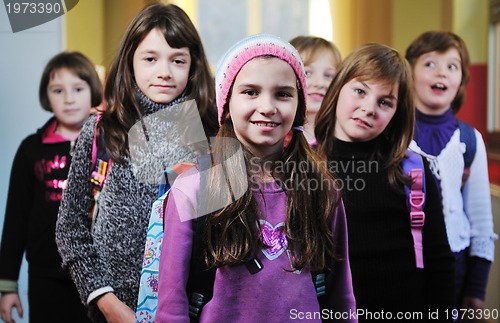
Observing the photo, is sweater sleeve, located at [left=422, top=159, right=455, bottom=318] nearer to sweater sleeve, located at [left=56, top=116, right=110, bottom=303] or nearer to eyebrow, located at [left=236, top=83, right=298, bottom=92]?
eyebrow, located at [left=236, top=83, right=298, bottom=92]

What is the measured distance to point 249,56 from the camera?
1.01 meters

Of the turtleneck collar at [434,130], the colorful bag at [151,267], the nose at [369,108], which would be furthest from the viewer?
the turtleneck collar at [434,130]

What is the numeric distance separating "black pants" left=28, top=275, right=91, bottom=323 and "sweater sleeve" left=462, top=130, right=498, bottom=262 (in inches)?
32.2

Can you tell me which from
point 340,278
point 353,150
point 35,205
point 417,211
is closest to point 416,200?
point 417,211

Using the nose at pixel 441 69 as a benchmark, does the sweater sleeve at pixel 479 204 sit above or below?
below

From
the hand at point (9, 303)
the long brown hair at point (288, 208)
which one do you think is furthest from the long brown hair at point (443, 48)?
the hand at point (9, 303)

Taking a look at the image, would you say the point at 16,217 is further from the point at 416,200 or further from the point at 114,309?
the point at 416,200

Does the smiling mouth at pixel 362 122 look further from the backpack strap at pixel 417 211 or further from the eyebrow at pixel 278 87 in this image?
the eyebrow at pixel 278 87

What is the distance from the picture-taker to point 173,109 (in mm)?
1226

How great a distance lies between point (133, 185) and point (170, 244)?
0.67 ft

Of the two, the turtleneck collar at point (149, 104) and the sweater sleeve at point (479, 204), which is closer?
the turtleneck collar at point (149, 104)

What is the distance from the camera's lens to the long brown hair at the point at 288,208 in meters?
1.03

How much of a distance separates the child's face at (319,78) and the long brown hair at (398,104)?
0.03 m

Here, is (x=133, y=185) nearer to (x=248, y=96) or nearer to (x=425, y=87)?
(x=248, y=96)
